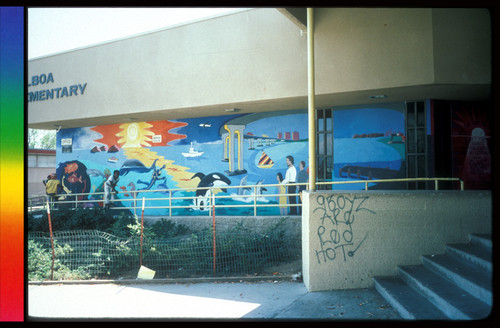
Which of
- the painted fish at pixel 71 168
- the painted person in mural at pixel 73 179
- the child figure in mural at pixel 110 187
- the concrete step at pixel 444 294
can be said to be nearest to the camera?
the concrete step at pixel 444 294

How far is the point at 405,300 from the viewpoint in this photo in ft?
17.8

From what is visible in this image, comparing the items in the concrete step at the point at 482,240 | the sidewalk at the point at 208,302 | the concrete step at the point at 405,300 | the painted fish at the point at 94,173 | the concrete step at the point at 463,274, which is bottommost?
Answer: the sidewalk at the point at 208,302

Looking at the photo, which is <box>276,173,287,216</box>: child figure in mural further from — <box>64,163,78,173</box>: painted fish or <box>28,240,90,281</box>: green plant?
<box>64,163,78,173</box>: painted fish

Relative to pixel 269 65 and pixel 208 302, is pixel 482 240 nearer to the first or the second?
pixel 208 302

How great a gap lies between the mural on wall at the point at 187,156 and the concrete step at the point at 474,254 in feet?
23.6

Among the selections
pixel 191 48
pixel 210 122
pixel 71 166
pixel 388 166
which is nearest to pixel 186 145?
pixel 210 122

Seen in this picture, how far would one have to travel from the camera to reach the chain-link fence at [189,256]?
8320 mm

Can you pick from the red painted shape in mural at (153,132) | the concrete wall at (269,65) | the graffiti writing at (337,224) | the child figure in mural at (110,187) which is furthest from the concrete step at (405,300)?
the child figure in mural at (110,187)

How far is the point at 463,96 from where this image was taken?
36.1 ft

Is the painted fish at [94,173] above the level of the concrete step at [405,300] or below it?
above

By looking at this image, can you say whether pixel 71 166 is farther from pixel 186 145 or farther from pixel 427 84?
pixel 427 84

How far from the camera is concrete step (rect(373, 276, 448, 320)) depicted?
194 inches

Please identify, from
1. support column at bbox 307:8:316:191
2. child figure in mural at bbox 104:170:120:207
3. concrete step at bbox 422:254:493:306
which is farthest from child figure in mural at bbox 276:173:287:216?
child figure in mural at bbox 104:170:120:207

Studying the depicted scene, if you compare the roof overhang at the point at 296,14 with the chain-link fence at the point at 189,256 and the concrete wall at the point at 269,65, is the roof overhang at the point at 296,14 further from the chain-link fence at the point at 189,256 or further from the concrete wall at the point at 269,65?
the chain-link fence at the point at 189,256
